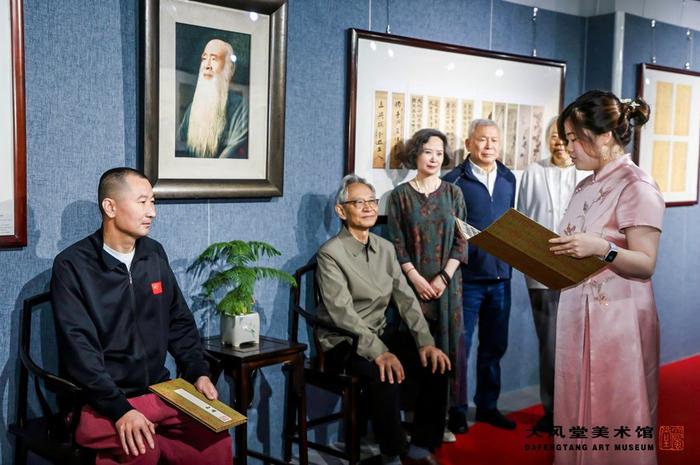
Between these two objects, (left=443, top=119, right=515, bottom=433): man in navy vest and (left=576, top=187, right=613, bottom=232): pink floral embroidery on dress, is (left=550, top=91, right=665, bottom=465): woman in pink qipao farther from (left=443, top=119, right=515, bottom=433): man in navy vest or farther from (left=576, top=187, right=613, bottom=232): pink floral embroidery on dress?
(left=443, top=119, right=515, bottom=433): man in navy vest

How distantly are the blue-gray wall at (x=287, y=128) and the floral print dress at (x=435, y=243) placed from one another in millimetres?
338

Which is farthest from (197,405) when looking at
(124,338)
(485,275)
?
(485,275)

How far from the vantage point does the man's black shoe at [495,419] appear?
13.3ft

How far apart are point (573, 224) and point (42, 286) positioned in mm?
1914

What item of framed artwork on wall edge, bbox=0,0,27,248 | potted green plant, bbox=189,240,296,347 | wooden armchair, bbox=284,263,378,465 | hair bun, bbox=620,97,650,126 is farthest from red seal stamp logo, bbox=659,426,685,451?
framed artwork on wall edge, bbox=0,0,27,248

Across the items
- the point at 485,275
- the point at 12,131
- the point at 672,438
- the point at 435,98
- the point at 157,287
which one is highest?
the point at 435,98

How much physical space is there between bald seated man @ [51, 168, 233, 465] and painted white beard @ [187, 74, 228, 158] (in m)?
0.54

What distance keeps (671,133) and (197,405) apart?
4.09 meters

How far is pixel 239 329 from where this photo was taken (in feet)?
10.2

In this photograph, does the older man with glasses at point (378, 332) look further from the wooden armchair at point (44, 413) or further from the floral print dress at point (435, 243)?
the wooden armchair at point (44, 413)

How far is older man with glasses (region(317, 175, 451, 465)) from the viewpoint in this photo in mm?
3277

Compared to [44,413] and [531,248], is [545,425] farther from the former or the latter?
[44,413]

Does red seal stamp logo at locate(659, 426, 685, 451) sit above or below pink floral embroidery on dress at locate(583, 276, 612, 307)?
below

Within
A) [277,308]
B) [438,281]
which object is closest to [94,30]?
[277,308]
